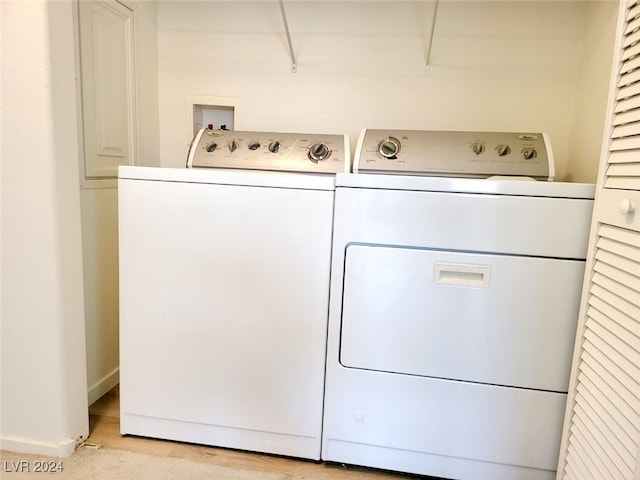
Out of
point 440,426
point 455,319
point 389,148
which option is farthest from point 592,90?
point 440,426

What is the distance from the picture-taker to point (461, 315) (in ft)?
4.02

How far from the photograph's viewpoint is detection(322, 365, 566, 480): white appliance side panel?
123 centimetres

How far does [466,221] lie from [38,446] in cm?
162

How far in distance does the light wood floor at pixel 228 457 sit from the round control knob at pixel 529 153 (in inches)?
47.9

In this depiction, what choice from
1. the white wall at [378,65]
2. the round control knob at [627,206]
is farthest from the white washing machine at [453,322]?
the white wall at [378,65]

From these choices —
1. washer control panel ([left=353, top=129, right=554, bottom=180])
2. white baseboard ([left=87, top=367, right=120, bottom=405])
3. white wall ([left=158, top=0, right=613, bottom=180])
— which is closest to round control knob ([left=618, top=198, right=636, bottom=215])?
washer control panel ([left=353, top=129, right=554, bottom=180])

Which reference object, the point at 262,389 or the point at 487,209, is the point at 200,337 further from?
the point at 487,209

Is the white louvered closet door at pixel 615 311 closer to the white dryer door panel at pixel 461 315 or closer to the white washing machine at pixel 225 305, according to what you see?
the white dryer door panel at pixel 461 315

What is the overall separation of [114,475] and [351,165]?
4.57 ft

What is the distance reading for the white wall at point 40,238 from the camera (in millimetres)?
1189

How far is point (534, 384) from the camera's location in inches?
47.9

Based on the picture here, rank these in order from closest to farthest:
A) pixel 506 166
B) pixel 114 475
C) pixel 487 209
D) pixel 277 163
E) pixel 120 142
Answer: pixel 487 209
pixel 114 475
pixel 506 166
pixel 277 163
pixel 120 142

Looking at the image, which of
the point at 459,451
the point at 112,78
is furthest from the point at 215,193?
the point at 459,451

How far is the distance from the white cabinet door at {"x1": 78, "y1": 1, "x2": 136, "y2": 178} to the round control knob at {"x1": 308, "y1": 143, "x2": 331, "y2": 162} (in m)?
0.84
